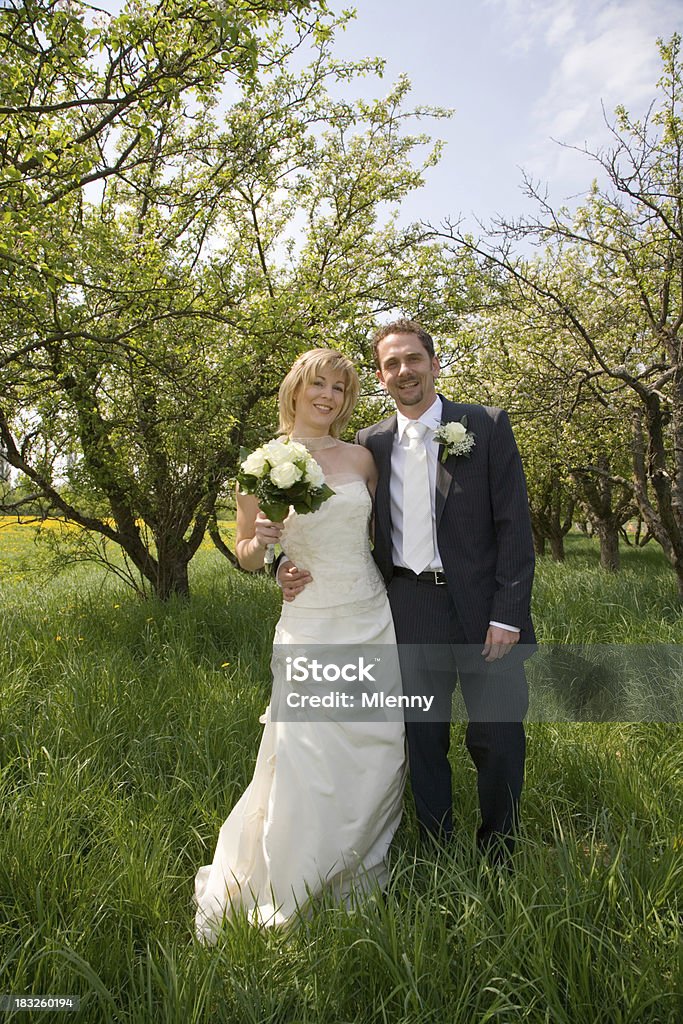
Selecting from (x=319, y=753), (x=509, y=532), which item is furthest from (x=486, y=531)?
(x=319, y=753)

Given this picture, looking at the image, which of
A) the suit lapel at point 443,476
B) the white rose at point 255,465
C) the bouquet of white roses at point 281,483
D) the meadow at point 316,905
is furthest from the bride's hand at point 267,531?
the meadow at point 316,905

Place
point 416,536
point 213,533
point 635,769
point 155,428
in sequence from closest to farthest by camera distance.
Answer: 1. point 416,536
2. point 635,769
3. point 155,428
4. point 213,533

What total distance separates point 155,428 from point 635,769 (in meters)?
4.72

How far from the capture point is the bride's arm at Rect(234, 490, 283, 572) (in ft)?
9.27

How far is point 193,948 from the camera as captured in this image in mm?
2227

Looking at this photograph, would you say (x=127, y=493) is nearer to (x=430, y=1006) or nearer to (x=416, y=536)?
(x=416, y=536)

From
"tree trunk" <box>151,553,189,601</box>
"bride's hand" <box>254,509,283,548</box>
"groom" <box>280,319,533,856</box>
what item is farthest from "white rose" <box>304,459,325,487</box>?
"tree trunk" <box>151,553,189,601</box>

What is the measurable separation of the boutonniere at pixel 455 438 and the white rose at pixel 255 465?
2.50ft

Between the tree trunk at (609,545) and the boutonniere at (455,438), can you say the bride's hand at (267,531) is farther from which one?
the tree trunk at (609,545)

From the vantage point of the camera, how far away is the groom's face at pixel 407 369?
9.36 feet

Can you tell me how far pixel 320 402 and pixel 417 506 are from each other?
0.72m

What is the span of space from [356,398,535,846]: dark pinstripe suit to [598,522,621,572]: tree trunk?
25.8 feet

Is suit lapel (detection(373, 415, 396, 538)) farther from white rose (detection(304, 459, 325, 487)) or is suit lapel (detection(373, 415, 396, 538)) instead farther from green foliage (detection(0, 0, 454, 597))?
green foliage (detection(0, 0, 454, 597))

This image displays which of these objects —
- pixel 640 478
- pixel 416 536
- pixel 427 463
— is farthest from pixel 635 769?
pixel 640 478
